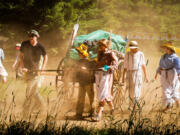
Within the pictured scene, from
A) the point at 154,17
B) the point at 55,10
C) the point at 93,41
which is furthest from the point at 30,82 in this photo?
the point at 154,17

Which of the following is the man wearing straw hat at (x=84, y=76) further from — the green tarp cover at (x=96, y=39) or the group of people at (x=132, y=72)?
the green tarp cover at (x=96, y=39)

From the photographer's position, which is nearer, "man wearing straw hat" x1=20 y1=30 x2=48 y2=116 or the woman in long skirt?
the woman in long skirt

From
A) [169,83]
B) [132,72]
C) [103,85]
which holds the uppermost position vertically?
[132,72]

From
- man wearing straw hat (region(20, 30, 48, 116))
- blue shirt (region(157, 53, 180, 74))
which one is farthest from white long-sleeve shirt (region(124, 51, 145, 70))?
man wearing straw hat (region(20, 30, 48, 116))

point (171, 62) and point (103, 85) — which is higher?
point (171, 62)

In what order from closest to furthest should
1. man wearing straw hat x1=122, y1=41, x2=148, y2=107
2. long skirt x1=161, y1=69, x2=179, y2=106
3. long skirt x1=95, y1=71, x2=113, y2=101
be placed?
long skirt x1=95, y1=71, x2=113, y2=101 → man wearing straw hat x1=122, y1=41, x2=148, y2=107 → long skirt x1=161, y1=69, x2=179, y2=106

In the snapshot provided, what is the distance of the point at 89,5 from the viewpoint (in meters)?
16.7

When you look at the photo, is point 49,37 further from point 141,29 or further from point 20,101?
point 141,29

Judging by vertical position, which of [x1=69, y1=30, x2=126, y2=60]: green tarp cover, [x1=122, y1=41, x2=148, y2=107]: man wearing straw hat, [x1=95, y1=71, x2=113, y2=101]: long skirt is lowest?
[x1=95, y1=71, x2=113, y2=101]: long skirt

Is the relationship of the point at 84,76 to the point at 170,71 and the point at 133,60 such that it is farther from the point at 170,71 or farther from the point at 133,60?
the point at 170,71

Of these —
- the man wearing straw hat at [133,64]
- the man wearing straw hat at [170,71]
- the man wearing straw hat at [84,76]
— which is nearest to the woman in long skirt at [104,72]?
the man wearing straw hat at [84,76]

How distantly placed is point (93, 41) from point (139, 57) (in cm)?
141

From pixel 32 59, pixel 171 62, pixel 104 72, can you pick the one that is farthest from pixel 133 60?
pixel 32 59

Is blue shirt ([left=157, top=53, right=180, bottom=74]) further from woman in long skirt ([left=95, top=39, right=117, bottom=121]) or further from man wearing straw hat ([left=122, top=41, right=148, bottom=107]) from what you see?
woman in long skirt ([left=95, top=39, right=117, bottom=121])
